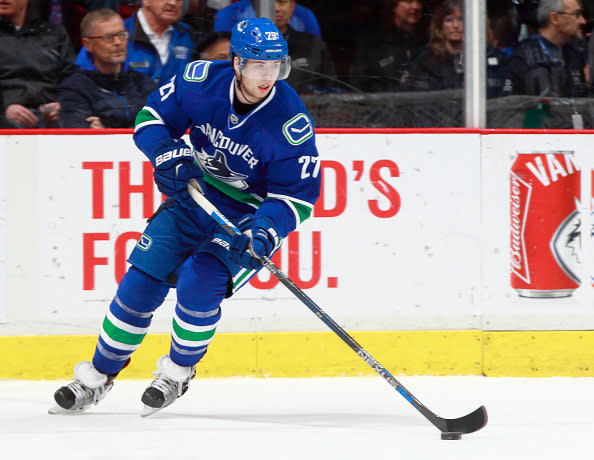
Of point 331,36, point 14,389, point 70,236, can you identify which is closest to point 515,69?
point 331,36

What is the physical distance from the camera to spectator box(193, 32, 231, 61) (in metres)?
3.62

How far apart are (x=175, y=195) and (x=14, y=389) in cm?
107

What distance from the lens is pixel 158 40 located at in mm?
3611

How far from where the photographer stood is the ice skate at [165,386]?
2834 mm

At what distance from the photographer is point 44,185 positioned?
346 centimetres

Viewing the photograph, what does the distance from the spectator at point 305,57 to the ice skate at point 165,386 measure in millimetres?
1303

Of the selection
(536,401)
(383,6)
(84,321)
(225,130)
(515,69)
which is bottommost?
(536,401)

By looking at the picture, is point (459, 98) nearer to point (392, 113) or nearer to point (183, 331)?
point (392, 113)

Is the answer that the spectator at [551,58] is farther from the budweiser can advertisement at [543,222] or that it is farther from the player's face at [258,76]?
the player's face at [258,76]

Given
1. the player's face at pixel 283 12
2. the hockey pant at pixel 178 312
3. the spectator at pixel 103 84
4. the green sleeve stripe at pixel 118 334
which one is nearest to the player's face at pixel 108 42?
the spectator at pixel 103 84

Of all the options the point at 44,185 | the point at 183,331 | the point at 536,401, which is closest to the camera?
the point at 183,331

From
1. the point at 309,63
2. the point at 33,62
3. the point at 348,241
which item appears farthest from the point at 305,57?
the point at 33,62

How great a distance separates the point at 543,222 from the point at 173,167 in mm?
1557

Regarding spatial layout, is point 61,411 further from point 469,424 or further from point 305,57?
point 305,57
